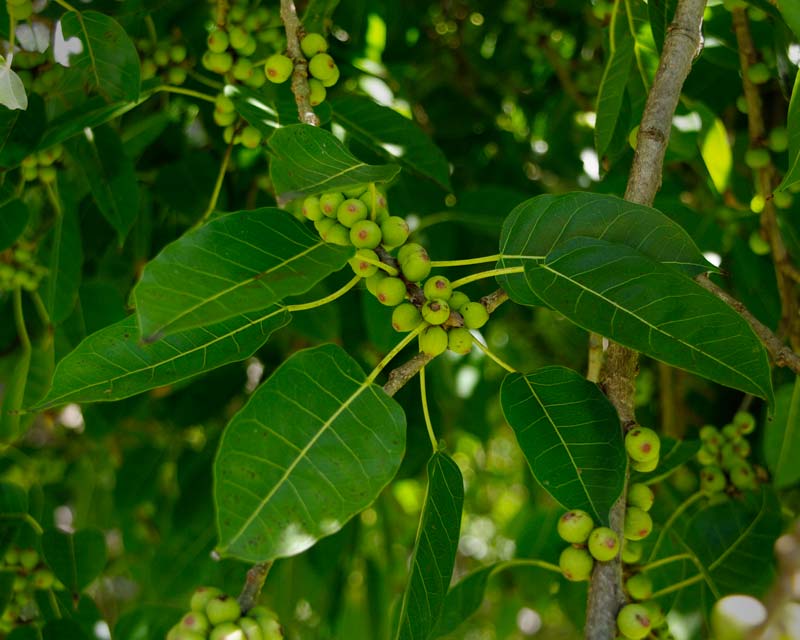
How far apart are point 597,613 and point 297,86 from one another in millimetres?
761

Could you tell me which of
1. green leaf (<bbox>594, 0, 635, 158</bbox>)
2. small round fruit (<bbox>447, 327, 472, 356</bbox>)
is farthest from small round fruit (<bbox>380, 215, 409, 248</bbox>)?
green leaf (<bbox>594, 0, 635, 158</bbox>)

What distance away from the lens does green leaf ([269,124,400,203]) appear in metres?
0.94

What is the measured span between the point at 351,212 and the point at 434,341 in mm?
172

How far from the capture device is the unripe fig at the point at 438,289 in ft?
3.24

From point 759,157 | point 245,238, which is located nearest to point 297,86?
point 245,238

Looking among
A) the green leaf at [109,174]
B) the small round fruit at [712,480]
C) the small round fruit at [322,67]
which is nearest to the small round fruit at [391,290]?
the small round fruit at [322,67]

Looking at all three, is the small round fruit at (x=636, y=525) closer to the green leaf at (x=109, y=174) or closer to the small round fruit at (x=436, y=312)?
the small round fruit at (x=436, y=312)

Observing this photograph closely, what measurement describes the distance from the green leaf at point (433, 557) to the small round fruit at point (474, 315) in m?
0.18

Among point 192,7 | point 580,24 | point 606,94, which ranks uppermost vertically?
point 606,94

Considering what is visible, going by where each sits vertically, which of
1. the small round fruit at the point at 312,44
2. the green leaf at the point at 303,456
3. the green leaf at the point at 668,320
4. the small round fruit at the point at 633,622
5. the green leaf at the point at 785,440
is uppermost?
the small round fruit at the point at 312,44

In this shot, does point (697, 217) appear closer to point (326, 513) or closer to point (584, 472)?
point (584, 472)

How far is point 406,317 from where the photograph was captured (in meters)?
0.99

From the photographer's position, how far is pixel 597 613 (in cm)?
95

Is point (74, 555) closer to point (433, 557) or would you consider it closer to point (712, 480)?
point (433, 557)
